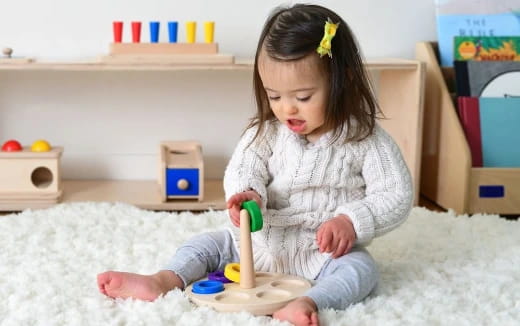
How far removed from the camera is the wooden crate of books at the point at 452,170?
75.6 inches

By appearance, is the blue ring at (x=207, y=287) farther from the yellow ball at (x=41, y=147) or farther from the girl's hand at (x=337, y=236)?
the yellow ball at (x=41, y=147)

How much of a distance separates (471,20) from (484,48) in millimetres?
104

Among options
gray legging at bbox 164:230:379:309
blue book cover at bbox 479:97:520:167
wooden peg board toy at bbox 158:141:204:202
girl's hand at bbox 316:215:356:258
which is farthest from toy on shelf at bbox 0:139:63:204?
blue book cover at bbox 479:97:520:167

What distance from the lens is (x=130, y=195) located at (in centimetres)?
201

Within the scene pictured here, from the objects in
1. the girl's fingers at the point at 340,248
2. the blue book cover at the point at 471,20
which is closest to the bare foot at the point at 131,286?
the girl's fingers at the point at 340,248

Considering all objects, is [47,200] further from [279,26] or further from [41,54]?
[279,26]

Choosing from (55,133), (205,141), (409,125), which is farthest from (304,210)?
(55,133)

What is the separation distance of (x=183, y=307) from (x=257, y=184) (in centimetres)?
25

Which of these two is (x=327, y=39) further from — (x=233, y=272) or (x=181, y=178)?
(x=181, y=178)

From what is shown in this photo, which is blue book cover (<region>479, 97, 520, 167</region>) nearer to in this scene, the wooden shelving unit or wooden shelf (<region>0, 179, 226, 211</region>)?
the wooden shelving unit

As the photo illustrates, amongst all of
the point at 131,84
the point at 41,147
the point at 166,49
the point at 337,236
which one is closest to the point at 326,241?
the point at 337,236

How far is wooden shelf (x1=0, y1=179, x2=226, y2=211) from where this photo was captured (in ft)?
6.32

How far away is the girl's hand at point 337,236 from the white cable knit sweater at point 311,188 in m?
0.04

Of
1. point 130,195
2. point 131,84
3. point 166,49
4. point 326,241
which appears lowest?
point 130,195
